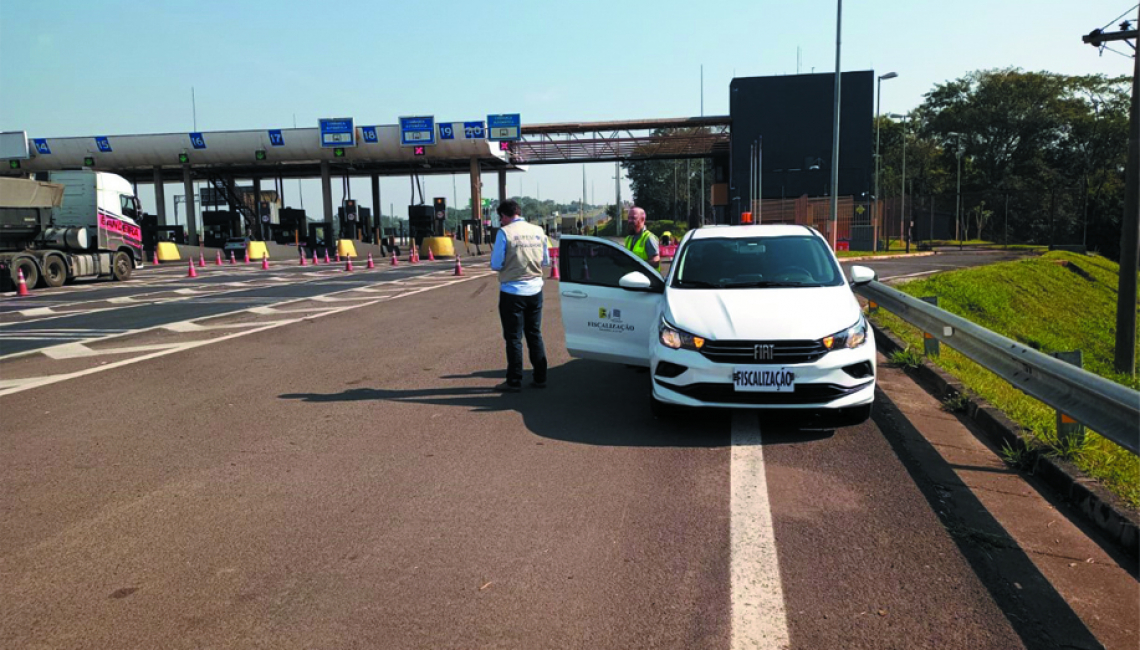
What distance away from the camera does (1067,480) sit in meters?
4.89

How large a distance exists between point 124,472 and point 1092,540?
5539 millimetres

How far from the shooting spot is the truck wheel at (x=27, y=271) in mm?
21922

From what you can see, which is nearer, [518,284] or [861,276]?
[861,276]

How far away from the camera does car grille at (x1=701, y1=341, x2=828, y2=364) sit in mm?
5863

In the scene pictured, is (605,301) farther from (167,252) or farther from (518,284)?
(167,252)

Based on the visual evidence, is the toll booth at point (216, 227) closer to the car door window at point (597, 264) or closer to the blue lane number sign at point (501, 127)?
the blue lane number sign at point (501, 127)

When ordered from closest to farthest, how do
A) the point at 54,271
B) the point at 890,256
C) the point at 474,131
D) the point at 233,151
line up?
the point at 54,271, the point at 890,256, the point at 474,131, the point at 233,151

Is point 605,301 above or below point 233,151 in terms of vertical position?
below

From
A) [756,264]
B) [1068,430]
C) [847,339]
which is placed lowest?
[1068,430]

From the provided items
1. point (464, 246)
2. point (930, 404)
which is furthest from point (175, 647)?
point (464, 246)

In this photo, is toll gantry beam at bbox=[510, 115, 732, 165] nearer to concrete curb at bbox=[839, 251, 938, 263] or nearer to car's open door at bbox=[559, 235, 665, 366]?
concrete curb at bbox=[839, 251, 938, 263]

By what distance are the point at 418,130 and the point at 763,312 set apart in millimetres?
44708

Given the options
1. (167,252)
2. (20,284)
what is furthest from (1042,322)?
(167,252)

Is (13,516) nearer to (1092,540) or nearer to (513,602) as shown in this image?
(513,602)
